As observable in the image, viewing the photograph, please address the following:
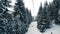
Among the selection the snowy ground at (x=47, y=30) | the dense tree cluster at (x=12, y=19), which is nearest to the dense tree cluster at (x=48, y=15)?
the snowy ground at (x=47, y=30)

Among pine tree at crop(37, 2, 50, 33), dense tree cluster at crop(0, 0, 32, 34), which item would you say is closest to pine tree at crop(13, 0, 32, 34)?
dense tree cluster at crop(0, 0, 32, 34)

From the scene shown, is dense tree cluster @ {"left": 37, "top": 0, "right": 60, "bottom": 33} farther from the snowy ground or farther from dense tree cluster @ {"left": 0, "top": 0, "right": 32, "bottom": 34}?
dense tree cluster @ {"left": 0, "top": 0, "right": 32, "bottom": 34}

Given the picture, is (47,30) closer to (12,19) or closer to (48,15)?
(48,15)

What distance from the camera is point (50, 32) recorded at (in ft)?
119

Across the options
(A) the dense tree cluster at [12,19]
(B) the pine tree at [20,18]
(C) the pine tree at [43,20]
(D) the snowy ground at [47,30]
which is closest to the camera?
(A) the dense tree cluster at [12,19]

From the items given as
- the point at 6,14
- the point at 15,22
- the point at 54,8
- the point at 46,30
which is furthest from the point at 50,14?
the point at 6,14

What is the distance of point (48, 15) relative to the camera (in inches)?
1534

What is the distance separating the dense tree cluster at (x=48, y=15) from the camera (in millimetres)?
37922

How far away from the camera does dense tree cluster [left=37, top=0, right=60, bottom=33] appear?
3792cm

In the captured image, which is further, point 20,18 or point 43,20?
point 20,18

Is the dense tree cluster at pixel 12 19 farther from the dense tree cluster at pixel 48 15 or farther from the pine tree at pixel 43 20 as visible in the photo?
the dense tree cluster at pixel 48 15

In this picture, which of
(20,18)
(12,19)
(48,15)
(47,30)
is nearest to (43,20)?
(48,15)

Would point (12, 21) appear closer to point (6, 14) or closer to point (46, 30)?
point (6, 14)

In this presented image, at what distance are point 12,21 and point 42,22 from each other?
25.6 ft
